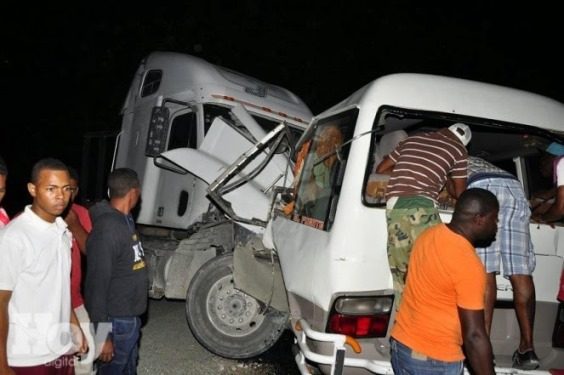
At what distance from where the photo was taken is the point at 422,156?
10.9 ft

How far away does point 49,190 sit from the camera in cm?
252

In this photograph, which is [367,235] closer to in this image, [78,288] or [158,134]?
[78,288]

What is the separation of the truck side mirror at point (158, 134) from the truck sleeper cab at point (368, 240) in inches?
108

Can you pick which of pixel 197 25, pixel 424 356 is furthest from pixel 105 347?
pixel 197 25

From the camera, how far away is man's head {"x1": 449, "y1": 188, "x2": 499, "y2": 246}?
2.42 m

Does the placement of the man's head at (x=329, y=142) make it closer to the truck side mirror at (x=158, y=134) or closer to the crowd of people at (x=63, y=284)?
the crowd of people at (x=63, y=284)

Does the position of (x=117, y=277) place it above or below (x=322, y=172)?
below

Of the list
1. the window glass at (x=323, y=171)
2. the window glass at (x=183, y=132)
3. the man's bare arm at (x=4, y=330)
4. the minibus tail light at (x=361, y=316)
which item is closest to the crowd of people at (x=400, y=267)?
the man's bare arm at (x=4, y=330)

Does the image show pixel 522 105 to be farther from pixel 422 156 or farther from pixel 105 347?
pixel 105 347

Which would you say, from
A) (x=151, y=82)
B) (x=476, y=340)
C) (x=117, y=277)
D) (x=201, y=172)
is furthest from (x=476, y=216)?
(x=151, y=82)

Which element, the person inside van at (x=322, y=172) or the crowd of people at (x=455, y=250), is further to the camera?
the person inside van at (x=322, y=172)

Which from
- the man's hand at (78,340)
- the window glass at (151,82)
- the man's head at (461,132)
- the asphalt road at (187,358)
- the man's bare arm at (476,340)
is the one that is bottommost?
the asphalt road at (187,358)

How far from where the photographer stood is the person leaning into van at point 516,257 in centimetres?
321

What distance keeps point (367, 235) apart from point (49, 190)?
6.37 ft
